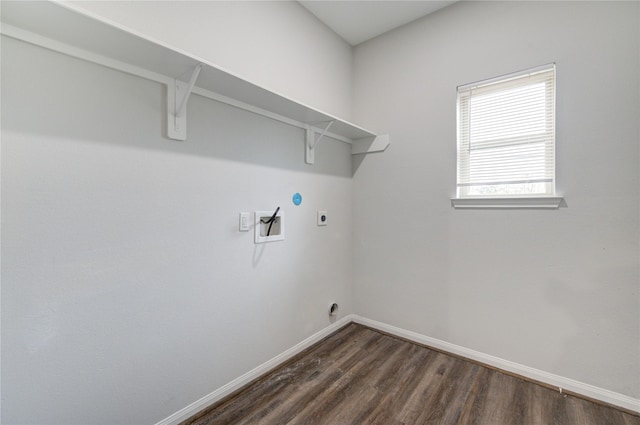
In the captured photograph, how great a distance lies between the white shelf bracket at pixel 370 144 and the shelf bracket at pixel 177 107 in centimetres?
165

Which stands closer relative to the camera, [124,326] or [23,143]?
[23,143]

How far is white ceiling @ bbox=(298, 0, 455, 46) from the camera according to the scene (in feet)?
7.09

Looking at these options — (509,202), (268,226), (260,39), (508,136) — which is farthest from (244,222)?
(508,136)

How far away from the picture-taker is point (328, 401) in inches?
64.4

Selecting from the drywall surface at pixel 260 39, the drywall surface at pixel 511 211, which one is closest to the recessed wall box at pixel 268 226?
the drywall surface at pixel 260 39

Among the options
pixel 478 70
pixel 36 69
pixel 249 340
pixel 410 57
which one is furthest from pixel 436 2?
pixel 249 340

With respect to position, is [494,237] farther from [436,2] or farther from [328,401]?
[436,2]

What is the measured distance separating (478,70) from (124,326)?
2804 millimetres

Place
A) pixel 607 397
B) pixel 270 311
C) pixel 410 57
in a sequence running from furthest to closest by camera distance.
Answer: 1. pixel 410 57
2. pixel 270 311
3. pixel 607 397

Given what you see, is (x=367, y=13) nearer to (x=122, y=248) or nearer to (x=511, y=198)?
(x=511, y=198)

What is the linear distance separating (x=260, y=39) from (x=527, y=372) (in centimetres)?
299

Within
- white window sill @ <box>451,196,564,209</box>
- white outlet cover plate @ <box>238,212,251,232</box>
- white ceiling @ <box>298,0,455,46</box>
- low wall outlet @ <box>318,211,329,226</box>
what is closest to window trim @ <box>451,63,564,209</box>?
white window sill @ <box>451,196,564,209</box>

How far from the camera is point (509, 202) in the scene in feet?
6.31

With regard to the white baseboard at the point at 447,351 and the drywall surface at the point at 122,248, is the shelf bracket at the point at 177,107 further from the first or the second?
the white baseboard at the point at 447,351
